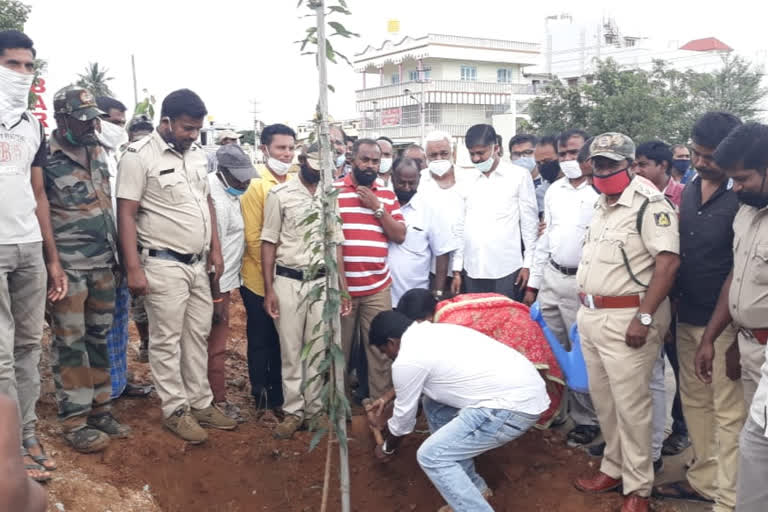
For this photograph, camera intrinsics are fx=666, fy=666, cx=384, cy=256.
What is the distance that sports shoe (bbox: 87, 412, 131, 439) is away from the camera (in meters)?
4.04

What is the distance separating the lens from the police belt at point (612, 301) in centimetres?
354

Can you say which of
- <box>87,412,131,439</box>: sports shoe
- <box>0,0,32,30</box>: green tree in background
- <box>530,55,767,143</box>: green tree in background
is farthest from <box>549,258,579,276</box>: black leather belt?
<box>530,55,767,143</box>: green tree in background

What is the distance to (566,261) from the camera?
445 centimetres

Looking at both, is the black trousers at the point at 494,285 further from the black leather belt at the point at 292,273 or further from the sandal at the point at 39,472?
the sandal at the point at 39,472

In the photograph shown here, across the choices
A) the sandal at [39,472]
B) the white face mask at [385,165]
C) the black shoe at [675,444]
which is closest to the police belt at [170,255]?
the sandal at [39,472]

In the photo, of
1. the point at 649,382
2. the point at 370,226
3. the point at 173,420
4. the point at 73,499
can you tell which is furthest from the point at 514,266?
the point at 73,499

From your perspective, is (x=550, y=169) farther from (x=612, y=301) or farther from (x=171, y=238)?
(x=171, y=238)

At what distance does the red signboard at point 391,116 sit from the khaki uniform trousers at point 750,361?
31567 millimetres

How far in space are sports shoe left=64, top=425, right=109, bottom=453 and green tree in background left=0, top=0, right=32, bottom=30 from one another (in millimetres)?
15075

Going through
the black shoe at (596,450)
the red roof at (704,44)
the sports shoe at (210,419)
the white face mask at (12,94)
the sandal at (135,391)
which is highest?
the red roof at (704,44)

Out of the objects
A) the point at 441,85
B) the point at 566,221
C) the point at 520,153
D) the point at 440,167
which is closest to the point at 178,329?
the point at 440,167

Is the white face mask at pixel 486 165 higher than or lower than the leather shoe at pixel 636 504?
higher

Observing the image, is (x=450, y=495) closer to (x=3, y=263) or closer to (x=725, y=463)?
(x=725, y=463)

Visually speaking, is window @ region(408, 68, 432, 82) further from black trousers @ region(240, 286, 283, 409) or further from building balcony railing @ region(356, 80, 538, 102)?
black trousers @ region(240, 286, 283, 409)
